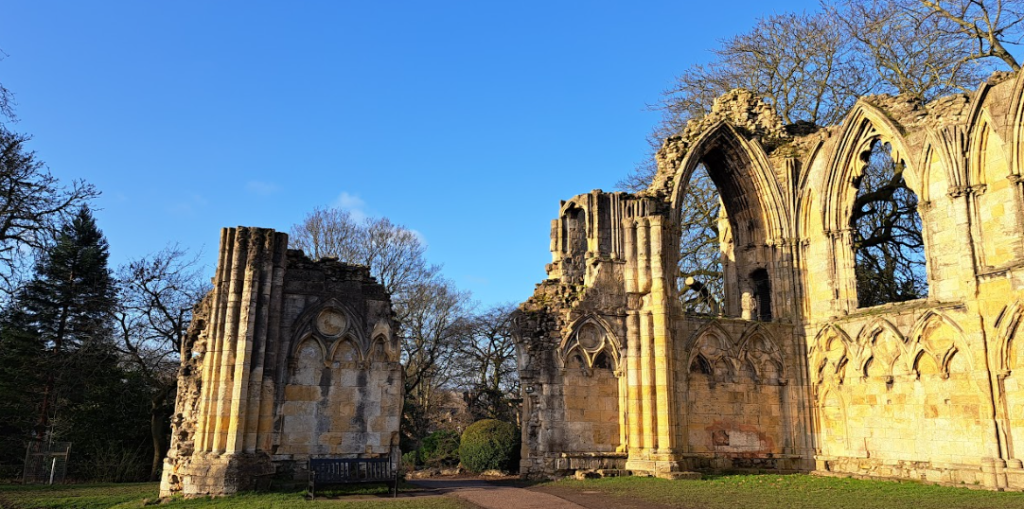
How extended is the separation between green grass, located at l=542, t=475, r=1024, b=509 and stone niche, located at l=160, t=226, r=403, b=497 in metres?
3.99

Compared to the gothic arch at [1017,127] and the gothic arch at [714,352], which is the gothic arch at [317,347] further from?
the gothic arch at [1017,127]

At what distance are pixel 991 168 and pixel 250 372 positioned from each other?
13.8m

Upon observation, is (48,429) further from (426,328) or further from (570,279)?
(570,279)

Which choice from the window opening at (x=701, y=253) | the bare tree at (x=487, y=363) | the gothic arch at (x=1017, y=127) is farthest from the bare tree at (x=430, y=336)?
the gothic arch at (x=1017, y=127)

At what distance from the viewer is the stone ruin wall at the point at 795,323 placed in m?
13.3

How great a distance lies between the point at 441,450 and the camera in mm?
22078

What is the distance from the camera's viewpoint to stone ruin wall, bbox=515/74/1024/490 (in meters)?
13.3

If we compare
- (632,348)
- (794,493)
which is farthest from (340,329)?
(794,493)

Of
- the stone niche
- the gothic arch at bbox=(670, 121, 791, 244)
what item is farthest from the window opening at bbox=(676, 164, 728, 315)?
the stone niche

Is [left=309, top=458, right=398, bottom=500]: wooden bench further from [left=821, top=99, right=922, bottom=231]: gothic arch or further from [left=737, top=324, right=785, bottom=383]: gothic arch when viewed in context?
[left=821, top=99, right=922, bottom=231]: gothic arch

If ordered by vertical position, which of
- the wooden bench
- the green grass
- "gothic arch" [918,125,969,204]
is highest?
"gothic arch" [918,125,969,204]

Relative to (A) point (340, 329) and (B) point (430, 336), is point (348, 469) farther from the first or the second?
(B) point (430, 336)

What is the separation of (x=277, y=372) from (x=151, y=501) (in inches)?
110

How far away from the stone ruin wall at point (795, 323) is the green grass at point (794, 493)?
928mm
